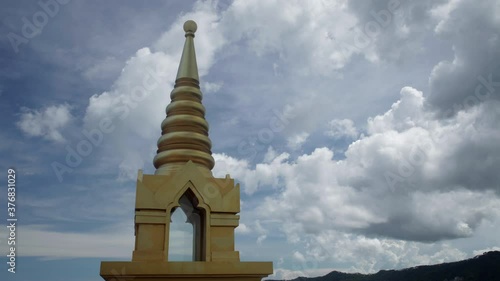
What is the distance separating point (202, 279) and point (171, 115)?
5.80 m

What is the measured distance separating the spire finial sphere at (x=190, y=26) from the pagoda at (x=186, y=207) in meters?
2.24

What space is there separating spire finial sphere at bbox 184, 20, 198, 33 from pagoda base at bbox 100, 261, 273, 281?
359 inches

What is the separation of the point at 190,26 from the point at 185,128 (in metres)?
4.65

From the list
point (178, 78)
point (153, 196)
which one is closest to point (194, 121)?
point (178, 78)

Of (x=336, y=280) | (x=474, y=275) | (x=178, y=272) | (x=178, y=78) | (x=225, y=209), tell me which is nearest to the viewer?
(x=178, y=272)

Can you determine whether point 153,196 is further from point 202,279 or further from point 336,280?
point 336,280

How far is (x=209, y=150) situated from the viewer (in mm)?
13664

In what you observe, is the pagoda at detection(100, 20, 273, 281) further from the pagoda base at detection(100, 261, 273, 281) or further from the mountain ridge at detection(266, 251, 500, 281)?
the mountain ridge at detection(266, 251, 500, 281)

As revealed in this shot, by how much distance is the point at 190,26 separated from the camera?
15484 millimetres

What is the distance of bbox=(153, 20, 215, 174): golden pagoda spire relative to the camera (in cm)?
1285

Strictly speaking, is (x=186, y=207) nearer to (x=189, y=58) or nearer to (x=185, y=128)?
(x=185, y=128)

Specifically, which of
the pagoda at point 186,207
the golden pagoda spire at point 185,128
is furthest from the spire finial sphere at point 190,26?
the pagoda at point 186,207

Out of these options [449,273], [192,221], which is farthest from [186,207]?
[449,273]

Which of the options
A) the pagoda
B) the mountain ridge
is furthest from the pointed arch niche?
the mountain ridge
